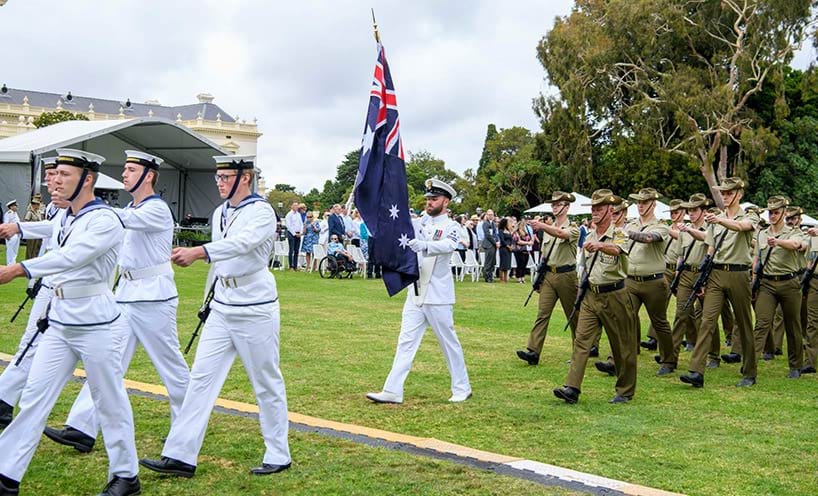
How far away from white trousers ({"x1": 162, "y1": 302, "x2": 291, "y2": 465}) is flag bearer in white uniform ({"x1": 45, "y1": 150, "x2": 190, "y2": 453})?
0.47 meters

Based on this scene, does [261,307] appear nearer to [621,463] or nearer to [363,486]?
[363,486]

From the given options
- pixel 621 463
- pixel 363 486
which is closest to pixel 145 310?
pixel 363 486

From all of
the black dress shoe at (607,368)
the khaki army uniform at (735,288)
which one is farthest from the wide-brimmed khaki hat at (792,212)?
the black dress shoe at (607,368)

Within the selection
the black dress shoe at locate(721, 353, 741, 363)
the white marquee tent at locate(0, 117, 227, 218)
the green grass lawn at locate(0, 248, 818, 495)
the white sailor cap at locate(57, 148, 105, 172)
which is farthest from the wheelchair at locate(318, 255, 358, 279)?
the white sailor cap at locate(57, 148, 105, 172)

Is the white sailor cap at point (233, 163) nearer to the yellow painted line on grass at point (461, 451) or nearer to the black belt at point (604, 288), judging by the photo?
the yellow painted line on grass at point (461, 451)

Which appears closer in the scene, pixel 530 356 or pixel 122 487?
pixel 122 487

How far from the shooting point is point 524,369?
10820mm

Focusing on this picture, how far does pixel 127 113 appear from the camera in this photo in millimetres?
124688

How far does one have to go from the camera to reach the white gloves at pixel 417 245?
325 inches

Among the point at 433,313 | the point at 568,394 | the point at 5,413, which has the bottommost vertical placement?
the point at 5,413

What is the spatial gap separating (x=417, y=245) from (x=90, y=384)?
3.57 meters

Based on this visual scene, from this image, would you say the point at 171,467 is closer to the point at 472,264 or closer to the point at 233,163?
the point at 233,163

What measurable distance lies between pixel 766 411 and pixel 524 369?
9.87 feet

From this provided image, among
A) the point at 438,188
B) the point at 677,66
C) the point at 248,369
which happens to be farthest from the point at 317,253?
the point at 677,66
